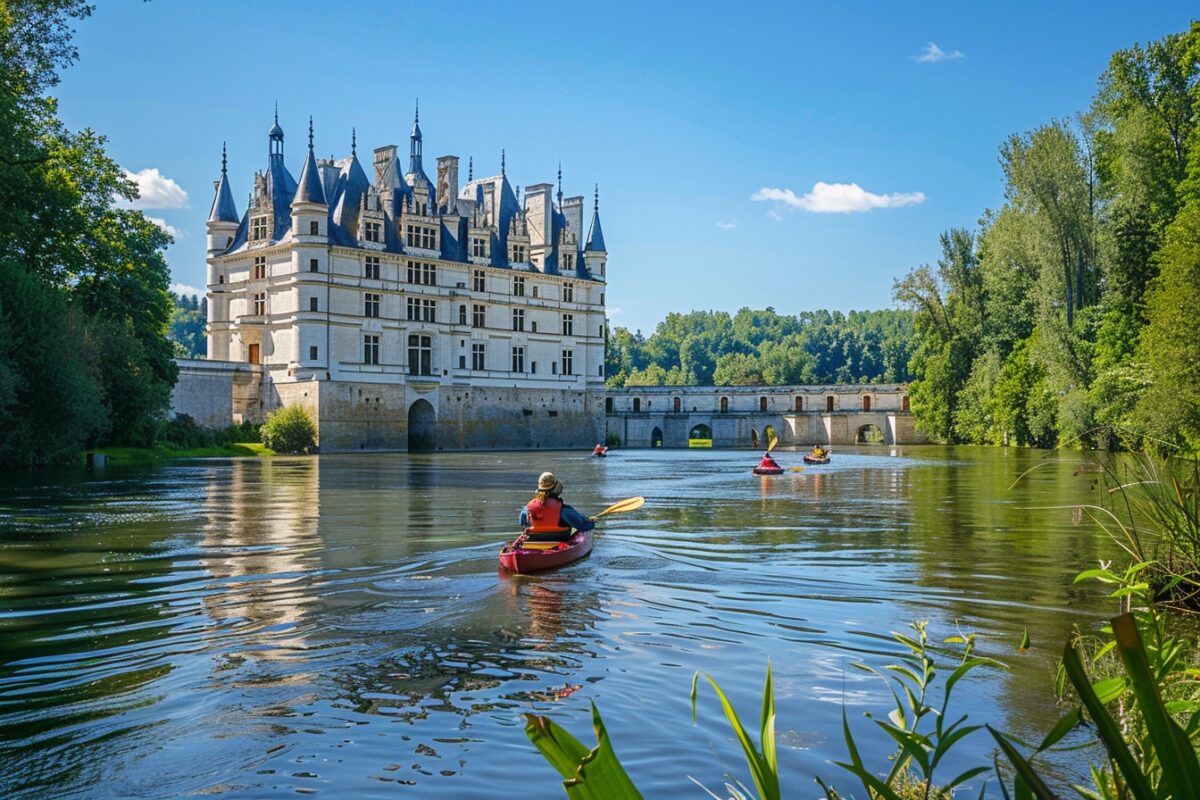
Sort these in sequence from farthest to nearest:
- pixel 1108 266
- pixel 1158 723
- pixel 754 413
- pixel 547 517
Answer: pixel 754 413, pixel 1108 266, pixel 547 517, pixel 1158 723

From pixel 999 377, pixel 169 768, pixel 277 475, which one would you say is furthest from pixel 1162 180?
pixel 169 768

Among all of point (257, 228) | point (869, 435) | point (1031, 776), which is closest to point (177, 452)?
point (257, 228)

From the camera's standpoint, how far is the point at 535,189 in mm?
Result: 70500

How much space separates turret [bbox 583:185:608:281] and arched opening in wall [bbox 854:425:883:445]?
28.6 m

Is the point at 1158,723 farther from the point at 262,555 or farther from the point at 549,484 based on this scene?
the point at 262,555

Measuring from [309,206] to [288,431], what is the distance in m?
11.8

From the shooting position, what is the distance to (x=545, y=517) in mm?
13492

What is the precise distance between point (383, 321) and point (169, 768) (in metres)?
55.1

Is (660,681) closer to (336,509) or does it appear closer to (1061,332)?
(336,509)

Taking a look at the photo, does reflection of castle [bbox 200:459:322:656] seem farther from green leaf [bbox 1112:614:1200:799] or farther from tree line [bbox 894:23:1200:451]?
tree line [bbox 894:23:1200:451]

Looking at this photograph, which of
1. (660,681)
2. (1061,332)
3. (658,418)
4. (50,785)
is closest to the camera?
(50,785)

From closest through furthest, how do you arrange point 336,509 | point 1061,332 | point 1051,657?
point 1051,657, point 336,509, point 1061,332

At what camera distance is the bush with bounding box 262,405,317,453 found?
5328cm

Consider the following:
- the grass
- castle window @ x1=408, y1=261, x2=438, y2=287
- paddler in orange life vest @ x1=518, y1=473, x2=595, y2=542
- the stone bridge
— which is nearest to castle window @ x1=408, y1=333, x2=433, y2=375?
castle window @ x1=408, y1=261, x2=438, y2=287
